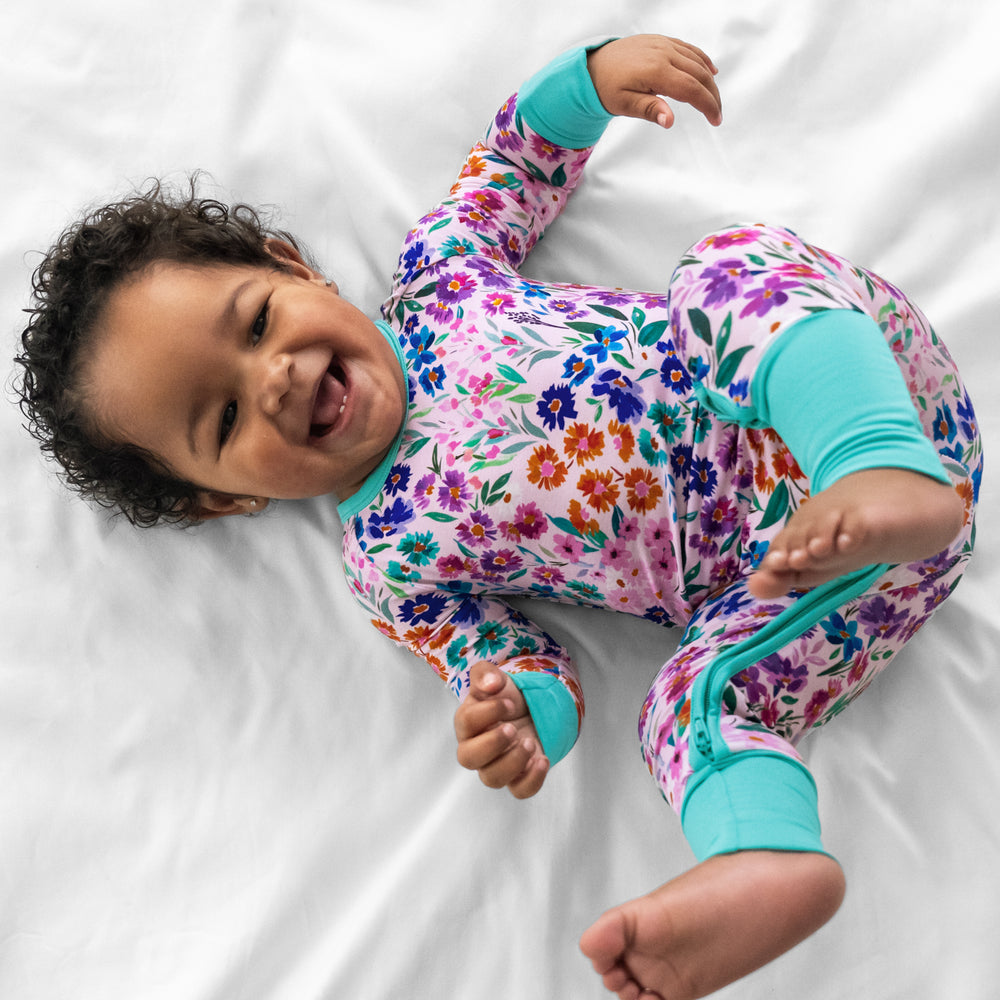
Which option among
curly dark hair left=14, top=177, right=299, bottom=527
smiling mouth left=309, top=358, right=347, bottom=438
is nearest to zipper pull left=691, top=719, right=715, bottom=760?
smiling mouth left=309, top=358, right=347, bottom=438

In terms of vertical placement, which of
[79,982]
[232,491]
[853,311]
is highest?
[853,311]

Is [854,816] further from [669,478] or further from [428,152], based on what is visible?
[428,152]

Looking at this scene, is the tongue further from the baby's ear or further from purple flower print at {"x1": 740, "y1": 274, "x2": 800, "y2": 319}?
purple flower print at {"x1": 740, "y1": 274, "x2": 800, "y2": 319}

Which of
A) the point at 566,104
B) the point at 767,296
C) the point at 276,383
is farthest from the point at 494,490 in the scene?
the point at 566,104

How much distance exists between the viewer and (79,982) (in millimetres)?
984

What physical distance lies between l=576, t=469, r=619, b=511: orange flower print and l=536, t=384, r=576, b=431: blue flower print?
0.06m

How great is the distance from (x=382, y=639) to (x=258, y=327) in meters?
0.39

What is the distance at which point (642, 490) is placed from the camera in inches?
36.8

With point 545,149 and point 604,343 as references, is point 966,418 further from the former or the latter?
point 545,149

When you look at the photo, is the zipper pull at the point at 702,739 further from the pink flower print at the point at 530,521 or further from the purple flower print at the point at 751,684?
the pink flower print at the point at 530,521

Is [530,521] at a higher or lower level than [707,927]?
higher

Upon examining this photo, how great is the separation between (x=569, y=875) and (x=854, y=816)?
30 cm

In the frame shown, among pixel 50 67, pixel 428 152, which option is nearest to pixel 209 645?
pixel 428 152

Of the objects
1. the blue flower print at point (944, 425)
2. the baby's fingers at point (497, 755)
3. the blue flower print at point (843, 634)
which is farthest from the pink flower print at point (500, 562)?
the blue flower print at point (944, 425)
